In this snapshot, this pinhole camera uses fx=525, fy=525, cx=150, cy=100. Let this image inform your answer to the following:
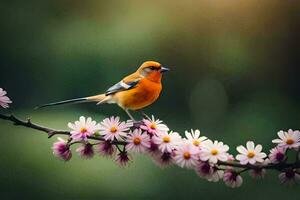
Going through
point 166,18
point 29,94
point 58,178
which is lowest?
point 58,178

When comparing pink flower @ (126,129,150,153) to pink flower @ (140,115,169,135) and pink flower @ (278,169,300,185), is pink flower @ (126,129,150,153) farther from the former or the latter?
pink flower @ (278,169,300,185)

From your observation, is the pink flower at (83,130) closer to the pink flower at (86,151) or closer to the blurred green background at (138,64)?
the pink flower at (86,151)

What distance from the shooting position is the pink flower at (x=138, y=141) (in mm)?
867

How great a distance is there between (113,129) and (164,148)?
0.30 ft

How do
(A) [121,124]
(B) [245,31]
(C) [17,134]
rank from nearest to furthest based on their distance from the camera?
1. (A) [121,124]
2. (C) [17,134]
3. (B) [245,31]

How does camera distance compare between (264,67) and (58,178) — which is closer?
(58,178)

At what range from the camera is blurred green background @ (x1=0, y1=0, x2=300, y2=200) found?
1.43 meters

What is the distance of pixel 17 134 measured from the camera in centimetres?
142

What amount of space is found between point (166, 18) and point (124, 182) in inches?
19.1

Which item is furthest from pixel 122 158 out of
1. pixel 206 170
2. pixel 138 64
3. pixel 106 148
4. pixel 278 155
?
pixel 138 64

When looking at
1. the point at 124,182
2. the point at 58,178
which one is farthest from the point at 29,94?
the point at 124,182

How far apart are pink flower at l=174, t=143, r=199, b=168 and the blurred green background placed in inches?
21.7

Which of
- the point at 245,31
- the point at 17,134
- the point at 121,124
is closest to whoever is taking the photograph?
the point at 121,124

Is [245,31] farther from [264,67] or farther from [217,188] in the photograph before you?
[217,188]
